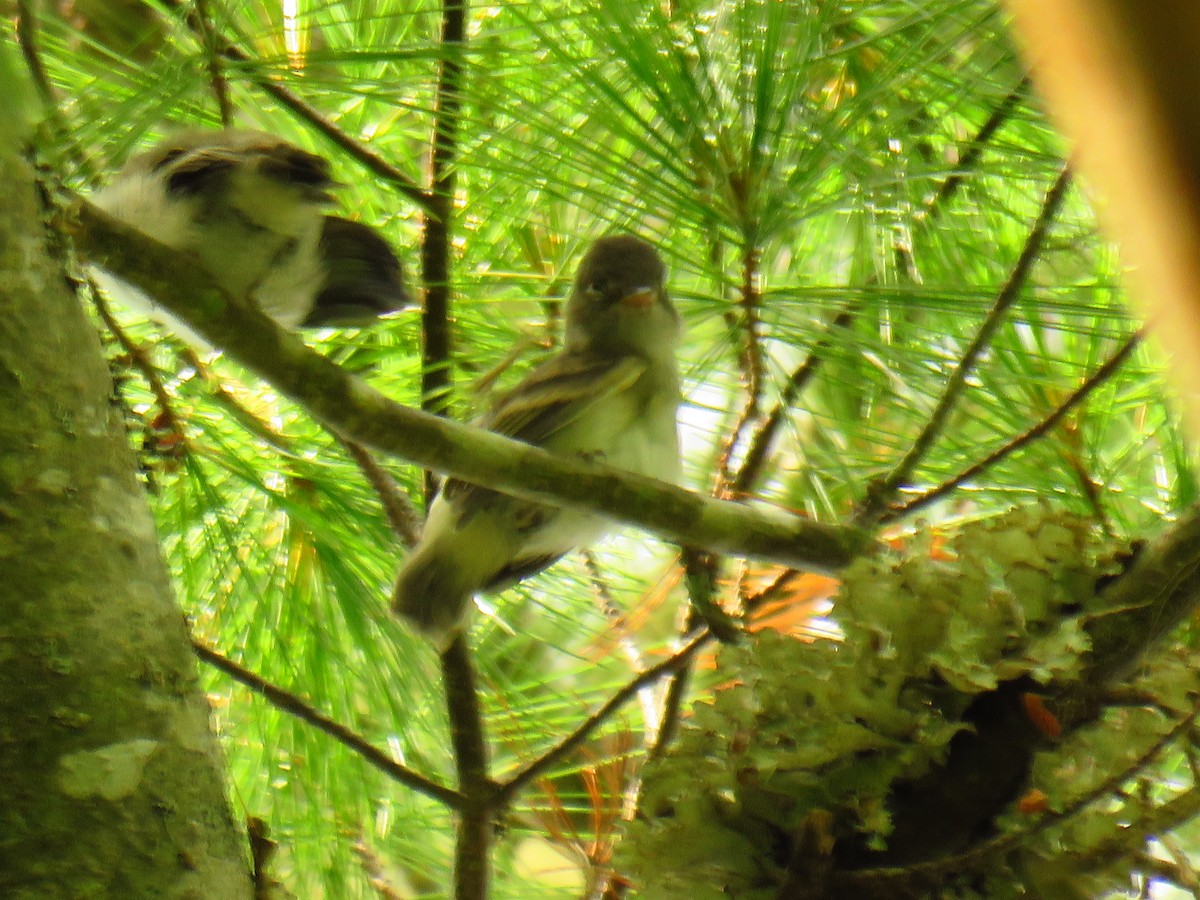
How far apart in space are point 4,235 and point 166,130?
0.77 metres

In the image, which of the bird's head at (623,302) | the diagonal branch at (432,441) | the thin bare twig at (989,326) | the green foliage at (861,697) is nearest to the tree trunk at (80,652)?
the diagonal branch at (432,441)

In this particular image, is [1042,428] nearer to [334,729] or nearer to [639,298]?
[639,298]

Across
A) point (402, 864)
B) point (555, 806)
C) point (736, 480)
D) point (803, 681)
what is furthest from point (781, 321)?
point (402, 864)

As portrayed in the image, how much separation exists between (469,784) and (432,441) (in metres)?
0.40

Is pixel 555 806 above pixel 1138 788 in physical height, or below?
below

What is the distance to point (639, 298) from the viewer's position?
1.68m

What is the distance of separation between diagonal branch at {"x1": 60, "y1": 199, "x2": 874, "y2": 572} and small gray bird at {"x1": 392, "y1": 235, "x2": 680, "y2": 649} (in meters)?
0.30

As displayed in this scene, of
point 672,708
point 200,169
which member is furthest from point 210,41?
point 672,708

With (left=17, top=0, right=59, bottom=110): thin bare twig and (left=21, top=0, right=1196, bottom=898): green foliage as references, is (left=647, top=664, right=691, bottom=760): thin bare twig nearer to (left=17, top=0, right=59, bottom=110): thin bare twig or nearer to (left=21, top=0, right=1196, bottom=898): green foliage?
(left=21, top=0, right=1196, bottom=898): green foliage

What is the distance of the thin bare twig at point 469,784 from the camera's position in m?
1.32

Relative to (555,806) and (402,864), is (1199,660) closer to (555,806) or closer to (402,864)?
(555,806)

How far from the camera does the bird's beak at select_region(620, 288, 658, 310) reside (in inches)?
66.1

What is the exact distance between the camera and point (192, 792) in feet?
2.79

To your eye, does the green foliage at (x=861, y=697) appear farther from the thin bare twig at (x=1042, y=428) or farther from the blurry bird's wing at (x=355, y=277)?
the blurry bird's wing at (x=355, y=277)
